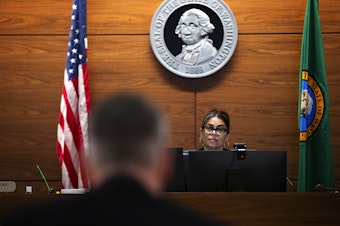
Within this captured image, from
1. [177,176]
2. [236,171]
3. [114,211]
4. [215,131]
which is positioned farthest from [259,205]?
[114,211]

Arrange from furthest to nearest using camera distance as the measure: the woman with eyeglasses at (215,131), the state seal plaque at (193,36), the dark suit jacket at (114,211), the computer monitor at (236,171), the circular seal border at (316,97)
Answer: the state seal plaque at (193,36) → the circular seal border at (316,97) → the woman with eyeglasses at (215,131) → the computer monitor at (236,171) → the dark suit jacket at (114,211)

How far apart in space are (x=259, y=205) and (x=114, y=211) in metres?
2.43

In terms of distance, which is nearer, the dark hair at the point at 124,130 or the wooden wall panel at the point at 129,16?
the dark hair at the point at 124,130

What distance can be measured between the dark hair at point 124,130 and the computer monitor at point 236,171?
2.60m

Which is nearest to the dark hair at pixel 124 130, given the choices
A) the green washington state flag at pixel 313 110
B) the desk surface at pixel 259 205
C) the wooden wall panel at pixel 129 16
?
the desk surface at pixel 259 205

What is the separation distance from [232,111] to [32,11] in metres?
1.90

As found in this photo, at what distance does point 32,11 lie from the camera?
5.79 meters

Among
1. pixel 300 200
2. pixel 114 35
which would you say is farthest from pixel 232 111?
pixel 300 200

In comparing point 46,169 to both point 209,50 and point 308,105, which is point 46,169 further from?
point 308,105

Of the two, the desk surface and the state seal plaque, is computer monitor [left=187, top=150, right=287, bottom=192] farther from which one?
the state seal plaque

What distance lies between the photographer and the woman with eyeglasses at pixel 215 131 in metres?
5.04

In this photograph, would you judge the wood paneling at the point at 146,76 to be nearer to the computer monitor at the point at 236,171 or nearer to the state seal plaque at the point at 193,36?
the state seal plaque at the point at 193,36

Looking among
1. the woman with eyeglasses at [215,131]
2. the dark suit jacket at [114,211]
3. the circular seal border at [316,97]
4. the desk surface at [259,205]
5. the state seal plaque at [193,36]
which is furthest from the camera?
the state seal plaque at [193,36]

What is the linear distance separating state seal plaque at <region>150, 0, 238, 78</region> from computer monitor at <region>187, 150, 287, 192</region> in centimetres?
175
